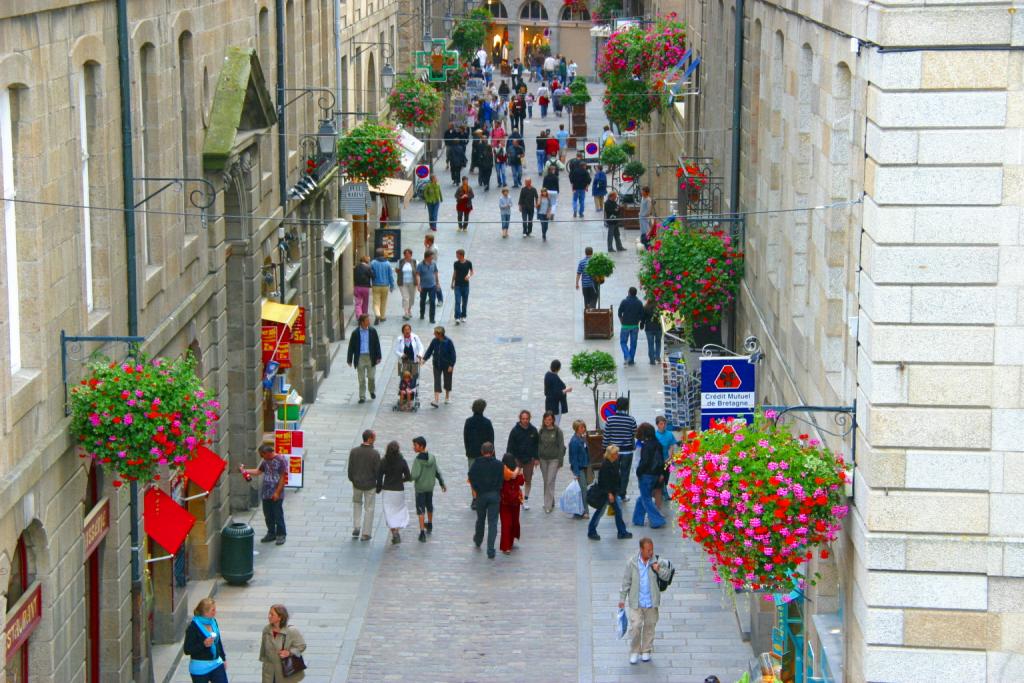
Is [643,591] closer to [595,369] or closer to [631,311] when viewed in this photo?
[595,369]

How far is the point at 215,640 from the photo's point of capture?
16.3m

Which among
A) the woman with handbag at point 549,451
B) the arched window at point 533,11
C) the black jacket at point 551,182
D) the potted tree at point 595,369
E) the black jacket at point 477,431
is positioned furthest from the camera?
the arched window at point 533,11

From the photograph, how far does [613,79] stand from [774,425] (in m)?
29.3

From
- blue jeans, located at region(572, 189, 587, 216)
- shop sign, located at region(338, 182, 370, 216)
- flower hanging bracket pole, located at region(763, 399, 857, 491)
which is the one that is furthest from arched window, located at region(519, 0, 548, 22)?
flower hanging bracket pole, located at region(763, 399, 857, 491)

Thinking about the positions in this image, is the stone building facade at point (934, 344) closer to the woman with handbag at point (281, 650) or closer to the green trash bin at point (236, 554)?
the woman with handbag at point (281, 650)

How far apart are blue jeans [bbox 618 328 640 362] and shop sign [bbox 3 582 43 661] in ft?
59.9

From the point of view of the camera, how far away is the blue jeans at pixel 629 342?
103ft

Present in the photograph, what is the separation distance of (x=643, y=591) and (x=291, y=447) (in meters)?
6.74

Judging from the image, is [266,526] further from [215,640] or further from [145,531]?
[215,640]

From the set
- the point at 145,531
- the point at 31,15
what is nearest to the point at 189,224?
the point at 145,531

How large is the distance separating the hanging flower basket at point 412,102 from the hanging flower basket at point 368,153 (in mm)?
11043

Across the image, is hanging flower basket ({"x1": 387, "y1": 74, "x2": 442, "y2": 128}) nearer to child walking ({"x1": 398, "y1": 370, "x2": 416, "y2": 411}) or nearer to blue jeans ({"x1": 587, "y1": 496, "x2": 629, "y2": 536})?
child walking ({"x1": 398, "y1": 370, "x2": 416, "y2": 411})


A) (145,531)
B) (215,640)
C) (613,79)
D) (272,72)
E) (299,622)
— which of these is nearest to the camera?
(215,640)

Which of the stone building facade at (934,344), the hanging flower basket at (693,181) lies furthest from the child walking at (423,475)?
the stone building facade at (934,344)
